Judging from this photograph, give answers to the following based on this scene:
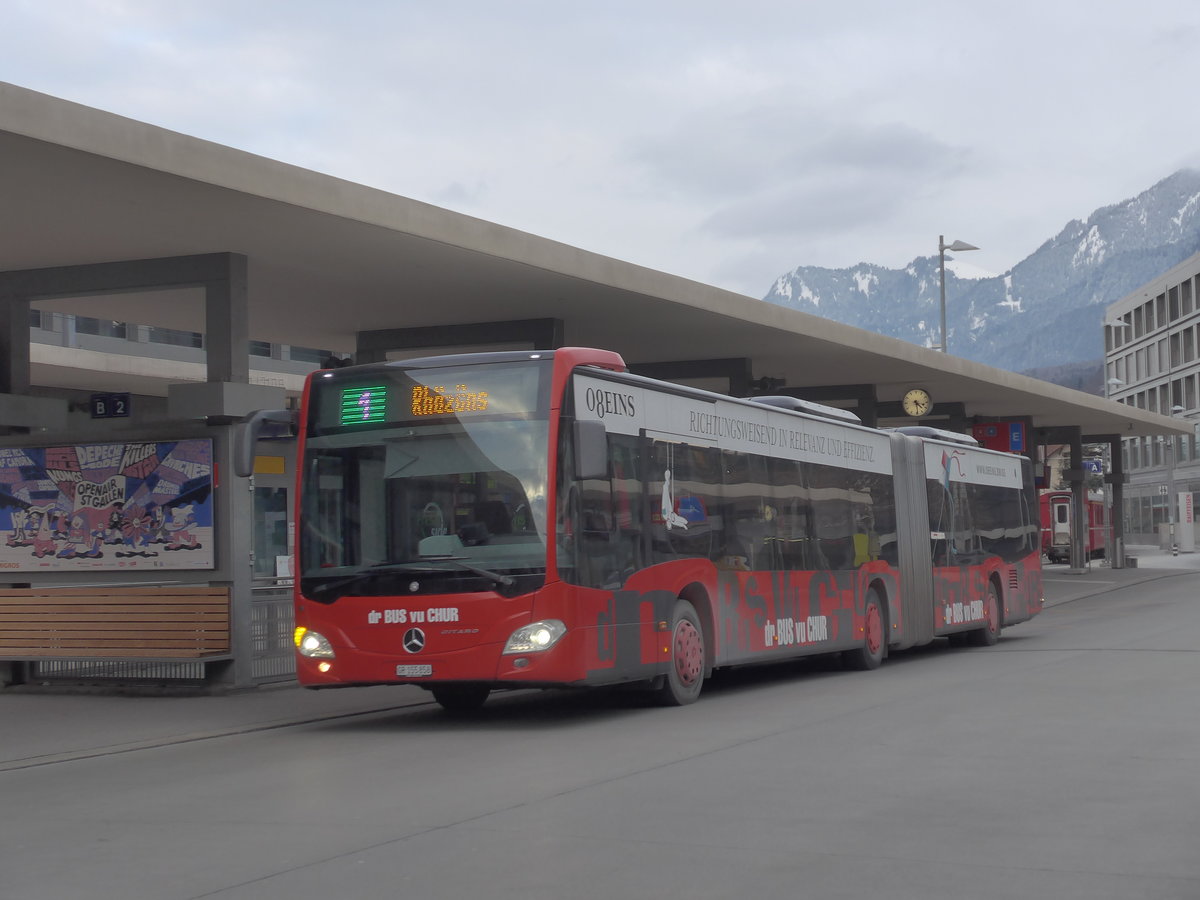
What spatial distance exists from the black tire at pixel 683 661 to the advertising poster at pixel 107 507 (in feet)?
16.9

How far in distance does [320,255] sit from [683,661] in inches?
250

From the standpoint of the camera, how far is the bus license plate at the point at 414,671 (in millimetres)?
12414

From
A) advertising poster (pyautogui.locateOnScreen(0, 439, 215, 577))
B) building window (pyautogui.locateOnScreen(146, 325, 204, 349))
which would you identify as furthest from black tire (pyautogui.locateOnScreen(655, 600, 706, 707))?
building window (pyautogui.locateOnScreen(146, 325, 204, 349))

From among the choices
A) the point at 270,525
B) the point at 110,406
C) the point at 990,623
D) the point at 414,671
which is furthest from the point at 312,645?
the point at 270,525

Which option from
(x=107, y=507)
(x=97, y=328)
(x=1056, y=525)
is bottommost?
(x=107, y=507)

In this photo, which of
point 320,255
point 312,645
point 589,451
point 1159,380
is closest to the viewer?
point 589,451

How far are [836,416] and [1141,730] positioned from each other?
27.1 ft

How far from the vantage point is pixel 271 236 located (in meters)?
16.1

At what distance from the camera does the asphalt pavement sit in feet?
40.7

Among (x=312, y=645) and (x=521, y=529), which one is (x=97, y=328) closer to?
(x=312, y=645)

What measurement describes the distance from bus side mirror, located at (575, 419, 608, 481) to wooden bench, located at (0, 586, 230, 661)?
547 centimetres

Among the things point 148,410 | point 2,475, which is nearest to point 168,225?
point 2,475

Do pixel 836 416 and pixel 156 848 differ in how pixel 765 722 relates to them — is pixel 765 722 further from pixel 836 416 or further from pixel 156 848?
pixel 836 416

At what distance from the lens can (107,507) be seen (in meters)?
16.9
